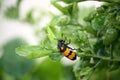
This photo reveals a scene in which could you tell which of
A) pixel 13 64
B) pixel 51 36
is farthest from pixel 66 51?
pixel 13 64

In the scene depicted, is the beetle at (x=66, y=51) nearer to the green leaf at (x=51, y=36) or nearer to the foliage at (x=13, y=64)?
the green leaf at (x=51, y=36)

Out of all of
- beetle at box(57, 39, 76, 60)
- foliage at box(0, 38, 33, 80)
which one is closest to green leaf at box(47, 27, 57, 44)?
beetle at box(57, 39, 76, 60)

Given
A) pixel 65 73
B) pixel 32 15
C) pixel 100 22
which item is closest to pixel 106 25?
pixel 100 22

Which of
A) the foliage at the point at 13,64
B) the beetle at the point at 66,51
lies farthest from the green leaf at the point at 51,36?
the foliage at the point at 13,64

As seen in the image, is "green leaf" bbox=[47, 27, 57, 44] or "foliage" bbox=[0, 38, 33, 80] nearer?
"green leaf" bbox=[47, 27, 57, 44]

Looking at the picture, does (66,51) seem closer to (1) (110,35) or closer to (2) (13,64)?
(1) (110,35)

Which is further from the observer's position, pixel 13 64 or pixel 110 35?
pixel 13 64

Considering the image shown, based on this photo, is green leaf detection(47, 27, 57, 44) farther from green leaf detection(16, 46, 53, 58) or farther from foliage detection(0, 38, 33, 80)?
foliage detection(0, 38, 33, 80)

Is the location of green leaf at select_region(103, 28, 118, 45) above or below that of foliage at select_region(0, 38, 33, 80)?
above

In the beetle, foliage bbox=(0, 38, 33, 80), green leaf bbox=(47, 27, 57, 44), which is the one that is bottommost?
foliage bbox=(0, 38, 33, 80)
